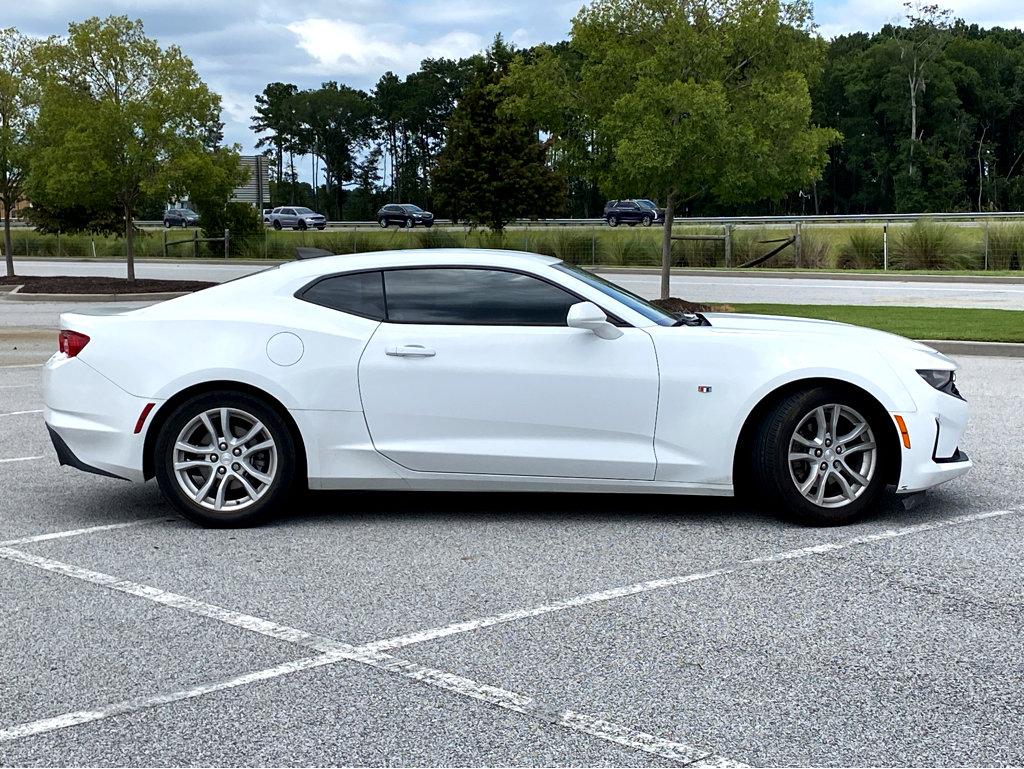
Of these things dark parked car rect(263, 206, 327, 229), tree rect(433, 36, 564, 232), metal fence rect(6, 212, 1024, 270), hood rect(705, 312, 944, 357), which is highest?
tree rect(433, 36, 564, 232)

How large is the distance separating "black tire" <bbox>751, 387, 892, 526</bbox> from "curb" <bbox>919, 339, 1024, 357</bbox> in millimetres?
9360

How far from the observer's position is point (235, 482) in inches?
247

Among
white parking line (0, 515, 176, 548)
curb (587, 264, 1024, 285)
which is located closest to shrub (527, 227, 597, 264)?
curb (587, 264, 1024, 285)

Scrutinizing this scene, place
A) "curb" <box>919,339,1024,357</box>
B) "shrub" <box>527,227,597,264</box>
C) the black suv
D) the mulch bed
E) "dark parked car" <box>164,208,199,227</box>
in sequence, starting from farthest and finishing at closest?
1. "dark parked car" <box>164,208,199,227</box>
2. the black suv
3. "shrub" <box>527,227,597,264</box>
4. the mulch bed
5. "curb" <box>919,339,1024,357</box>

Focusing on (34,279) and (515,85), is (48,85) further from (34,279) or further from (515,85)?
(515,85)

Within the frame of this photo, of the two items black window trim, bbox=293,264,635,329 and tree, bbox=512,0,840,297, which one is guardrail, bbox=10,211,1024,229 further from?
black window trim, bbox=293,264,635,329

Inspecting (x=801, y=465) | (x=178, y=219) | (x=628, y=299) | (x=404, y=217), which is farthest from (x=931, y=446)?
(x=178, y=219)

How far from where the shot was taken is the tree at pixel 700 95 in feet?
68.1

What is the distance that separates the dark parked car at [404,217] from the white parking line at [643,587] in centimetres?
6485

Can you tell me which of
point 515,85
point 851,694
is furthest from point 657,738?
point 515,85

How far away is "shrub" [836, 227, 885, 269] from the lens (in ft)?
118

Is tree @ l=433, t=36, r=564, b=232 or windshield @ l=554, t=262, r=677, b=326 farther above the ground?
tree @ l=433, t=36, r=564, b=232

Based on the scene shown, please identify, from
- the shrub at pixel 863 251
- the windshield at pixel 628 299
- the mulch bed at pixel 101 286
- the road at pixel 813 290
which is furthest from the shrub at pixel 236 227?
the windshield at pixel 628 299

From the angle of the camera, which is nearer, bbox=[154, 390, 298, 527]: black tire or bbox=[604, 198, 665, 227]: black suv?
bbox=[154, 390, 298, 527]: black tire
